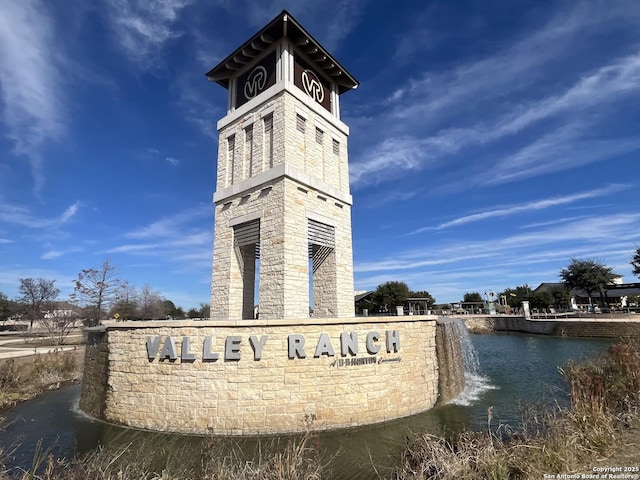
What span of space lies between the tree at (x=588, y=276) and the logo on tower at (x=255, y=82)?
2442 inches

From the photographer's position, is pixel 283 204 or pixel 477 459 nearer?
pixel 477 459

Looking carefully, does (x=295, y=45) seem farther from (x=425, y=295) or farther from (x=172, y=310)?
(x=172, y=310)

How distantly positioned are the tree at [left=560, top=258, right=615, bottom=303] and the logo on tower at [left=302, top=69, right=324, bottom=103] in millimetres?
59061

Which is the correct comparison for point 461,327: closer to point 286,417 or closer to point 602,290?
point 286,417

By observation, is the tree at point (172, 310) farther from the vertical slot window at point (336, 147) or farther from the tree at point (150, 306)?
the vertical slot window at point (336, 147)

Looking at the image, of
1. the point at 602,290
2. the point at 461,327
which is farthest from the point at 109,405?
the point at 602,290

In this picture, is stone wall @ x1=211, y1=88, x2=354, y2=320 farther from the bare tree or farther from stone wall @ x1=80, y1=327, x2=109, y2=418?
the bare tree

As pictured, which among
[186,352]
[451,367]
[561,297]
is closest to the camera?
[186,352]

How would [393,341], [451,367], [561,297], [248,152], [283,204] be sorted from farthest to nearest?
[561,297] < [248,152] < [283,204] < [451,367] < [393,341]

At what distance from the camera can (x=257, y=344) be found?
10.5 m

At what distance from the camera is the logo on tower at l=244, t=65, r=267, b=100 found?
1762 centimetres

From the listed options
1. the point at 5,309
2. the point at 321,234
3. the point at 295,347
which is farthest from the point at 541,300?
the point at 5,309

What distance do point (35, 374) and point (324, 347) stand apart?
16.0 m

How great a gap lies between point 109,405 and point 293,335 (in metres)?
6.82
